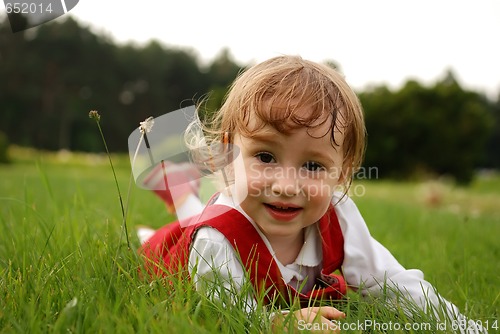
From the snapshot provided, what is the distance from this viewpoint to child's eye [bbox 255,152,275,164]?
134cm

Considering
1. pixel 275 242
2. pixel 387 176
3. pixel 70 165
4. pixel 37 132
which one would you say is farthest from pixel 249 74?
pixel 37 132

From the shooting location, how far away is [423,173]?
55.0ft

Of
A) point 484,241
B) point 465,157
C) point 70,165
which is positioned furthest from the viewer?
point 465,157

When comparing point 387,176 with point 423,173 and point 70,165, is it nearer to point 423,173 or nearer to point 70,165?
point 423,173

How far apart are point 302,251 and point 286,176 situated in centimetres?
33

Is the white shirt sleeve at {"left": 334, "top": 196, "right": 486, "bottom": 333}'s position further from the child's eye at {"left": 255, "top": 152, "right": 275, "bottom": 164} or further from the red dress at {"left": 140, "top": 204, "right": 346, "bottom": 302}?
the child's eye at {"left": 255, "top": 152, "right": 275, "bottom": 164}

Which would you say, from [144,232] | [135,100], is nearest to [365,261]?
[144,232]

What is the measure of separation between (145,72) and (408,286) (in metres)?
22.5

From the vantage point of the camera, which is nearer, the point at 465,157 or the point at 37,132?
the point at 465,157

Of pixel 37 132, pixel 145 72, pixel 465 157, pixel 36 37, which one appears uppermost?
pixel 36 37

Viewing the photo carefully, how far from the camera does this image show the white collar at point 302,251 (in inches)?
57.1

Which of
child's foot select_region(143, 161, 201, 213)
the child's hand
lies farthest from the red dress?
child's foot select_region(143, 161, 201, 213)

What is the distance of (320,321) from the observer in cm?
Result: 106

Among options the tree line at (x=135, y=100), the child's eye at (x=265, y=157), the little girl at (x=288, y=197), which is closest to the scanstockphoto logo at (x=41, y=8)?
the little girl at (x=288, y=197)
